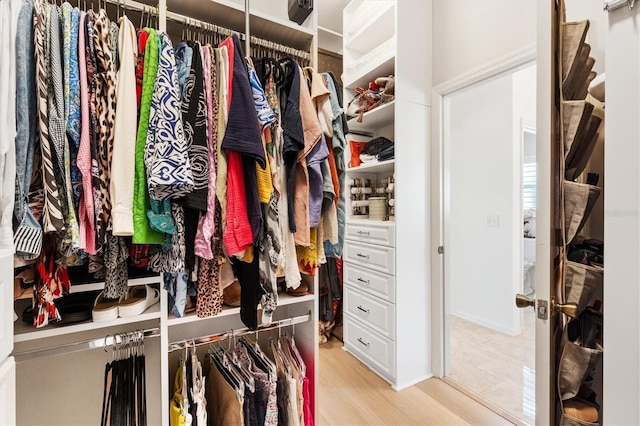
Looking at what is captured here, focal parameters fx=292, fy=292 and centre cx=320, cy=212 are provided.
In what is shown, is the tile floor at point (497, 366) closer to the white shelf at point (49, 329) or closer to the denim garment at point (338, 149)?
the denim garment at point (338, 149)

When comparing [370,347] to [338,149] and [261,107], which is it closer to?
[338,149]

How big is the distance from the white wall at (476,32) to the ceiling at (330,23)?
2.89 feet

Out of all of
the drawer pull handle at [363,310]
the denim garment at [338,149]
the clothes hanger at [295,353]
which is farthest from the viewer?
the drawer pull handle at [363,310]

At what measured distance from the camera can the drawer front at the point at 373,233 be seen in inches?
79.4

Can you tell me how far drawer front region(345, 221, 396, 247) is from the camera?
2016 mm

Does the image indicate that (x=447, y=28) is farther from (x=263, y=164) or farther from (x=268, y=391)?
(x=268, y=391)

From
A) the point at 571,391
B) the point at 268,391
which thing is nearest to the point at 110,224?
the point at 268,391

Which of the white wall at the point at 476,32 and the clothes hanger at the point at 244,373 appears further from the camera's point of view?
the white wall at the point at 476,32

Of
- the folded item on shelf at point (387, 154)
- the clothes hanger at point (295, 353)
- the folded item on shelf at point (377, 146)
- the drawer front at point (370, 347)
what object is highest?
the folded item on shelf at point (377, 146)

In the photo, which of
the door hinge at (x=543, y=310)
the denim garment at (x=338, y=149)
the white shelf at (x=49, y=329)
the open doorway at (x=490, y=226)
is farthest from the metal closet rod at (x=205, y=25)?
the open doorway at (x=490, y=226)

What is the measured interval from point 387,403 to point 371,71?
231 cm

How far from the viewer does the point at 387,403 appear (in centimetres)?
184

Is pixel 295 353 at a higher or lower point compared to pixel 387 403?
higher

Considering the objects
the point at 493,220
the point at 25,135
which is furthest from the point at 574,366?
the point at 493,220
